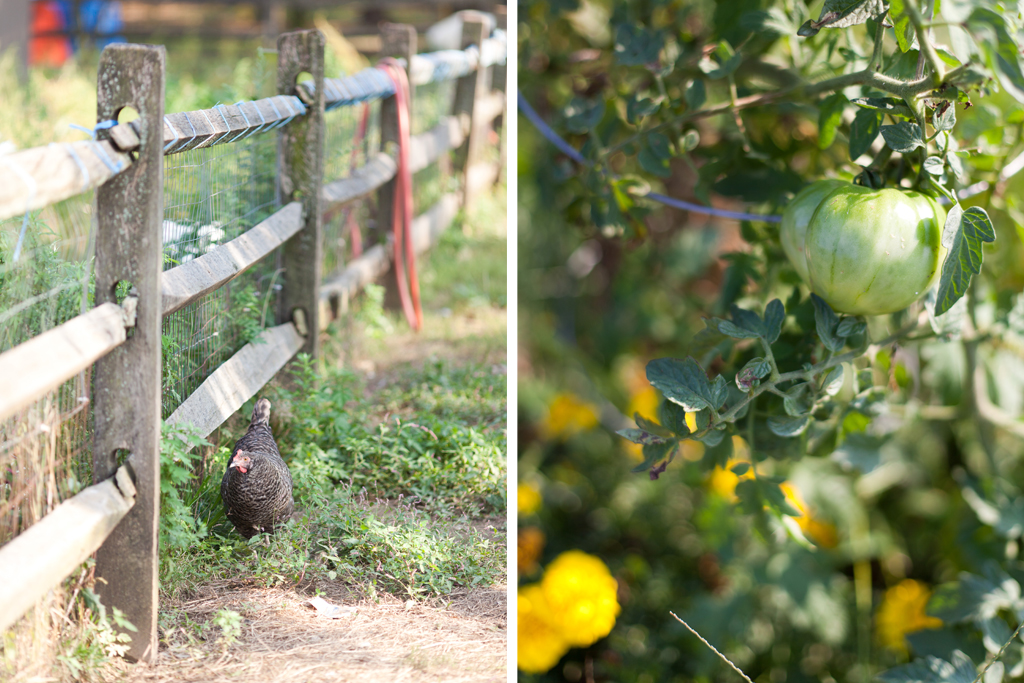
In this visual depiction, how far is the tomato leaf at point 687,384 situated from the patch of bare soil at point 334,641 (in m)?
0.37

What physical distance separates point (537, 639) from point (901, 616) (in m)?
0.87

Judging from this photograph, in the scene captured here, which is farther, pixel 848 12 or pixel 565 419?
pixel 565 419

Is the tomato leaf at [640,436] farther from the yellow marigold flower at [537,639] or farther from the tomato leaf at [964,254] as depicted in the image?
the yellow marigold flower at [537,639]

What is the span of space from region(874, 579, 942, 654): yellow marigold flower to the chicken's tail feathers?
144 centimetres

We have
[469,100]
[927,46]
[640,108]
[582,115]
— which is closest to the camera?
[927,46]

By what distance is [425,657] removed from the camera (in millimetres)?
910

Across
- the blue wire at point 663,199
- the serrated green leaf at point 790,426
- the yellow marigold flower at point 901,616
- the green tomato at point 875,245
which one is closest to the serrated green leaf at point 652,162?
the blue wire at point 663,199

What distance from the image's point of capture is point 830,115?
1.12 metres

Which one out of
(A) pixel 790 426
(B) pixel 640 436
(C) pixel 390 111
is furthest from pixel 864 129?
(C) pixel 390 111

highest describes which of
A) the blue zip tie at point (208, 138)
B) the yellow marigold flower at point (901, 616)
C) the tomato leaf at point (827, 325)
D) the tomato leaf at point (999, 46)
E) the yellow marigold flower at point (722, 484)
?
the tomato leaf at point (999, 46)

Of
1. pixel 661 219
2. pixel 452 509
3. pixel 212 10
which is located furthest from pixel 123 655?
pixel 212 10

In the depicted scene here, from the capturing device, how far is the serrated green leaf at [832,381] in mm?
1008

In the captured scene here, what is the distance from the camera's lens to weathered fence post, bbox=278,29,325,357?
5.55 ft

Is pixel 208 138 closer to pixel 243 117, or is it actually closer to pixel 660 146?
pixel 243 117
